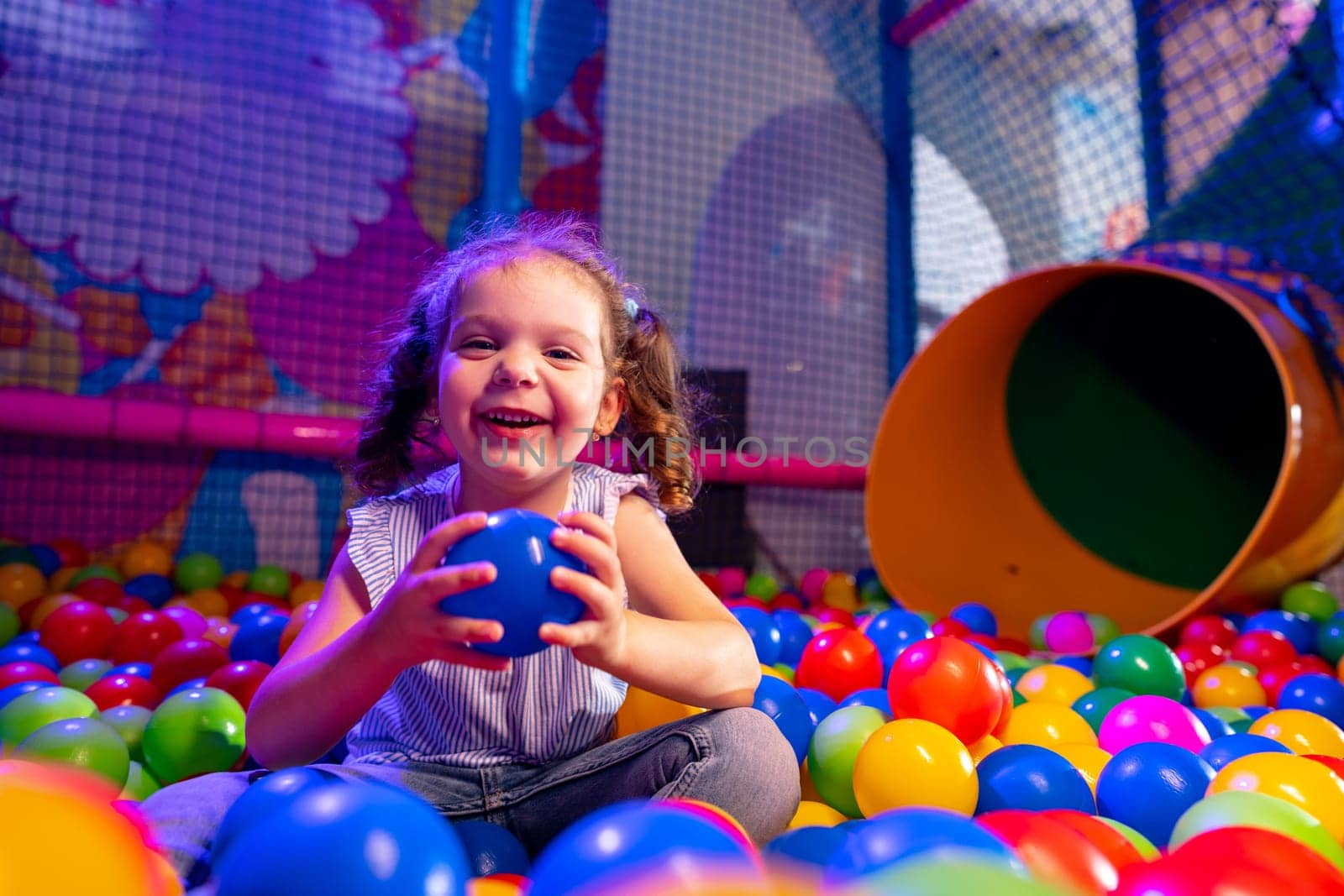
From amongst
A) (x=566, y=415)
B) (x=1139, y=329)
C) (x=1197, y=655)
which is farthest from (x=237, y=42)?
(x=1197, y=655)

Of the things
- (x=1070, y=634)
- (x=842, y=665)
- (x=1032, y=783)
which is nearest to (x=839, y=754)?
(x=1032, y=783)

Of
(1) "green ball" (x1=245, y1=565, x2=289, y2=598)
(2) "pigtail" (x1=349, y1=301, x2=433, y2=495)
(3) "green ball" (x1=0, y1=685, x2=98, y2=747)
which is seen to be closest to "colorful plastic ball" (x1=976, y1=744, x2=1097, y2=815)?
(2) "pigtail" (x1=349, y1=301, x2=433, y2=495)

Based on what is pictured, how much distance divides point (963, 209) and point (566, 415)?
224cm

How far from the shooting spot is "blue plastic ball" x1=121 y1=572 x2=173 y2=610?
1777mm

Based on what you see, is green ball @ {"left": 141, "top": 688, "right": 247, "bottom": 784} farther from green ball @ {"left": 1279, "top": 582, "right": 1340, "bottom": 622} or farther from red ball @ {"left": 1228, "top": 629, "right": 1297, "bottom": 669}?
green ball @ {"left": 1279, "top": 582, "right": 1340, "bottom": 622}

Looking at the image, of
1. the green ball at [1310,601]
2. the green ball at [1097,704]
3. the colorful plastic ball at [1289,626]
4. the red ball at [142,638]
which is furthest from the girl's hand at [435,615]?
the green ball at [1310,601]

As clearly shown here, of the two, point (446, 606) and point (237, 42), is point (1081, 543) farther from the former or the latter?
point (237, 42)

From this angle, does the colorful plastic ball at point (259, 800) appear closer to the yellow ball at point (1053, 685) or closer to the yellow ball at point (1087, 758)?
the yellow ball at point (1087, 758)

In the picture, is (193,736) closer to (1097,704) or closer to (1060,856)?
(1060,856)

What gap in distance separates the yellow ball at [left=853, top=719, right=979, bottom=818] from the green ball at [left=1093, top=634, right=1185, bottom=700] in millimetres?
527

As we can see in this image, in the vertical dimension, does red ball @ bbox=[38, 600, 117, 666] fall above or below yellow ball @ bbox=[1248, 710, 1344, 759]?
below

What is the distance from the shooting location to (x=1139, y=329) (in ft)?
6.75

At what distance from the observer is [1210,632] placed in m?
1.43

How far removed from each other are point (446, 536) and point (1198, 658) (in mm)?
1217
